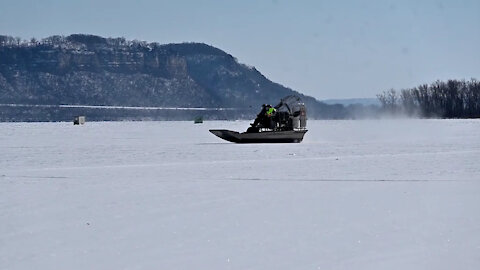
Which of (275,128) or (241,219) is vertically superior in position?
(275,128)

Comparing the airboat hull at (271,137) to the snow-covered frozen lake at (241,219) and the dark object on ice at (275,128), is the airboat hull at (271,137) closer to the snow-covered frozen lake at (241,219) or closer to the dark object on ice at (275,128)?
the dark object on ice at (275,128)

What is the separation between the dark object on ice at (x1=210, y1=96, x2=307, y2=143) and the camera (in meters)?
33.9

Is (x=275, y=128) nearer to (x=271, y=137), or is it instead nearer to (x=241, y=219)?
(x=271, y=137)

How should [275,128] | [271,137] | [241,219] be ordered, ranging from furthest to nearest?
[275,128]
[271,137]
[241,219]

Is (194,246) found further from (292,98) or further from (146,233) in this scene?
(292,98)

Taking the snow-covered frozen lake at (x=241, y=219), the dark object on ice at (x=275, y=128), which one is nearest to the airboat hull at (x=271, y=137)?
the dark object on ice at (x=275, y=128)

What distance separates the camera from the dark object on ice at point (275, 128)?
33875mm

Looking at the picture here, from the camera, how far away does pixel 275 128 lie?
34.7 metres

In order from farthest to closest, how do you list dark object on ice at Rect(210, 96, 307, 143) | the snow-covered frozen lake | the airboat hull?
dark object on ice at Rect(210, 96, 307, 143), the airboat hull, the snow-covered frozen lake

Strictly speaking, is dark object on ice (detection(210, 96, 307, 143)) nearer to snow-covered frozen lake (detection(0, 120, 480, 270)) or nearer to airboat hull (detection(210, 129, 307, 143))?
airboat hull (detection(210, 129, 307, 143))

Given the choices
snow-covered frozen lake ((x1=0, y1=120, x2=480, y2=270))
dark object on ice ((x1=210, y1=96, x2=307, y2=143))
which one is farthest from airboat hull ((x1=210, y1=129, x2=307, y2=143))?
snow-covered frozen lake ((x1=0, y1=120, x2=480, y2=270))

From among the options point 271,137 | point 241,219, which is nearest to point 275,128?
point 271,137

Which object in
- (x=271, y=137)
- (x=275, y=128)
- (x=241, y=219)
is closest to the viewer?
(x=241, y=219)

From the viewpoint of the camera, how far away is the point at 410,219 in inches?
344
